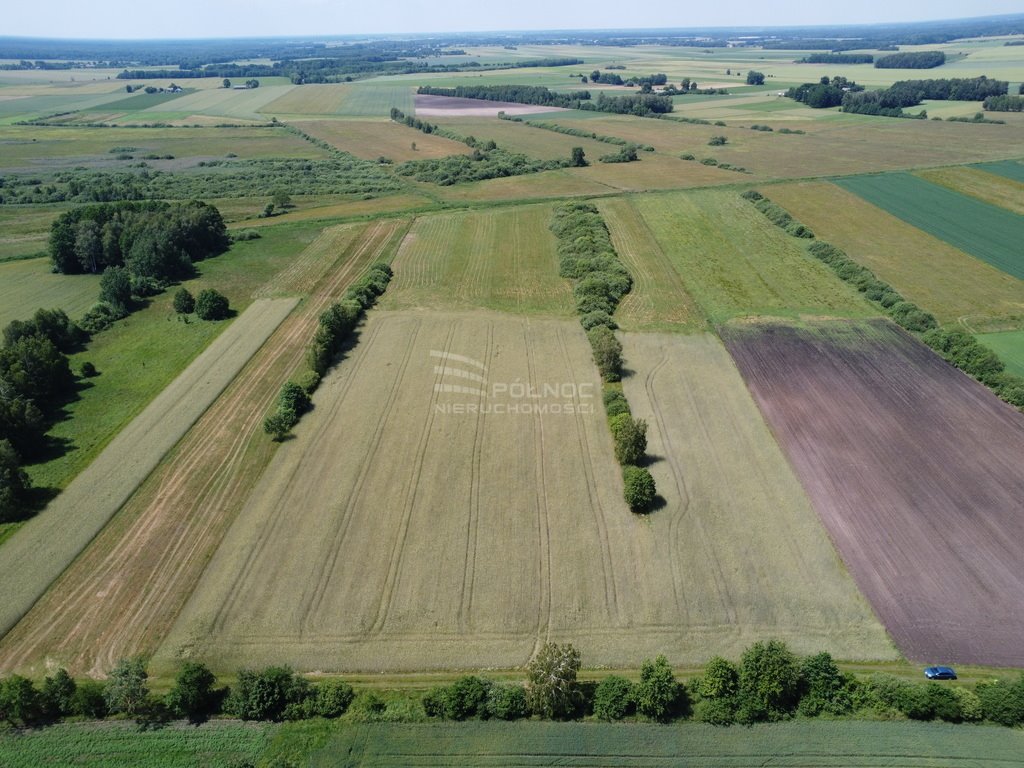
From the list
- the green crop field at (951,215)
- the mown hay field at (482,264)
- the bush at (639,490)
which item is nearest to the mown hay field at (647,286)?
the mown hay field at (482,264)

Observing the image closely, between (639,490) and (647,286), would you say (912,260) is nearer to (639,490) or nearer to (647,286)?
(647,286)

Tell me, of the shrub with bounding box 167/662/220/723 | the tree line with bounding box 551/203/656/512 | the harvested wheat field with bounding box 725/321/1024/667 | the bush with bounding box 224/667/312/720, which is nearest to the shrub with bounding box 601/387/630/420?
the tree line with bounding box 551/203/656/512

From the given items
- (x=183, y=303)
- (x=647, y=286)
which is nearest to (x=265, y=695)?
(x=183, y=303)

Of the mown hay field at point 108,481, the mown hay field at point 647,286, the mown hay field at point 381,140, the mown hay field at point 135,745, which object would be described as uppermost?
the mown hay field at point 381,140

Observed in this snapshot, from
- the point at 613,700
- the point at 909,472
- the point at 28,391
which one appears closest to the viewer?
the point at 613,700

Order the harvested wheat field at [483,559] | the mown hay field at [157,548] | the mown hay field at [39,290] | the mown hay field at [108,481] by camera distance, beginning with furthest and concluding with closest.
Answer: the mown hay field at [39,290] < the mown hay field at [108,481] < the mown hay field at [157,548] < the harvested wheat field at [483,559]

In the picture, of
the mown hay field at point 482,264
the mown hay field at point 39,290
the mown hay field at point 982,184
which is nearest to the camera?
the mown hay field at point 39,290

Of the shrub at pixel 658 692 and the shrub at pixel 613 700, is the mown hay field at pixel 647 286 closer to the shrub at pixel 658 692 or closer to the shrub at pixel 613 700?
the shrub at pixel 658 692
